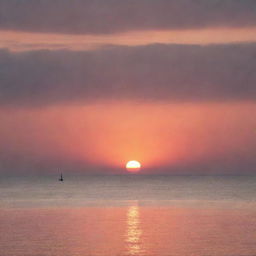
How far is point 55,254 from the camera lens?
150ft

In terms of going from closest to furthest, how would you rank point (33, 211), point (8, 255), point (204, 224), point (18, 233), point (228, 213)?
point (8, 255)
point (18, 233)
point (204, 224)
point (228, 213)
point (33, 211)

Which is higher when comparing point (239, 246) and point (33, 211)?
point (33, 211)

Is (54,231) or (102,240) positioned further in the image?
(54,231)

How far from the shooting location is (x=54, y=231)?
59531 mm

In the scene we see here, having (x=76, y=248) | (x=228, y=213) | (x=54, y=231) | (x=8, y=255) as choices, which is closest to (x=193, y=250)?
(x=76, y=248)

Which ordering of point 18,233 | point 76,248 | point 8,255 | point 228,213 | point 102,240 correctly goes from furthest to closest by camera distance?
1. point 228,213
2. point 18,233
3. point 102,240
4. point 76,248
5. point 8,255

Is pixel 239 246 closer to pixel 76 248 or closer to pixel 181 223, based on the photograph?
pixel 76 248

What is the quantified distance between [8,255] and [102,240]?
929cm

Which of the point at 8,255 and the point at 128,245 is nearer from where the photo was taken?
the point at 8,255

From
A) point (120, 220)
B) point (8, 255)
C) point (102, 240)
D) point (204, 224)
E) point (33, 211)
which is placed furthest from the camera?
point (33, 211)

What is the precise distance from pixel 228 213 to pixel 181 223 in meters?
15.4

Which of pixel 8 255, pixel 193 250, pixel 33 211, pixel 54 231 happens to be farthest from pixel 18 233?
pixel 33 211

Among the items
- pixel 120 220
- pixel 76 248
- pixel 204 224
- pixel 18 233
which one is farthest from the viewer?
pixel 120 220

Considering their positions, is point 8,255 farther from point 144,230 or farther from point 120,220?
point 120,220
